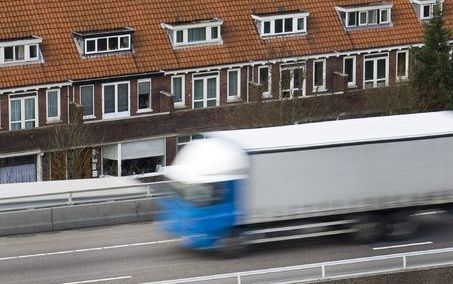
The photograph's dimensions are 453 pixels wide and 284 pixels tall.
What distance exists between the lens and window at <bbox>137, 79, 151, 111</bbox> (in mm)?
70875

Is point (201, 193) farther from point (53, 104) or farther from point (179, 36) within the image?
point (179, 36)

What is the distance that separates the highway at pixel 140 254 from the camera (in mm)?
40250

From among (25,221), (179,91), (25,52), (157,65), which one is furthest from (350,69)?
(25,221)

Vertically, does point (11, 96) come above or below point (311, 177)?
below

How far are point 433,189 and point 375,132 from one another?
184 centimetres

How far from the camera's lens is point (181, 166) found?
4194 cm

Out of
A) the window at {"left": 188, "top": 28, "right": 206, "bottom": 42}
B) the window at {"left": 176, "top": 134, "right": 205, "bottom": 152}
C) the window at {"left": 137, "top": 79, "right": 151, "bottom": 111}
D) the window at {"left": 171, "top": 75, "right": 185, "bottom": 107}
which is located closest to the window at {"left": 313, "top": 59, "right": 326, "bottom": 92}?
the window at {"left": 188, "top": 28, "right": 206, "bottom": 42}

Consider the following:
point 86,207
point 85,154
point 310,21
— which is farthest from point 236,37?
point 86,207

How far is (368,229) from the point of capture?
41906 mm

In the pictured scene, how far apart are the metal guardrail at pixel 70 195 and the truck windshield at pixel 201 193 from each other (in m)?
4.07

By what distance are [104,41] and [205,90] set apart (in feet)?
15.6

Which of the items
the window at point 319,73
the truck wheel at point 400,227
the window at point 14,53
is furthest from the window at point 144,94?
the truck wheel at point 400,227

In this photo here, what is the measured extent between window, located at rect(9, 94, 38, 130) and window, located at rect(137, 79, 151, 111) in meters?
4.39

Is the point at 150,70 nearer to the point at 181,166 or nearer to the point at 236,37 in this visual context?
the point at 236,37
